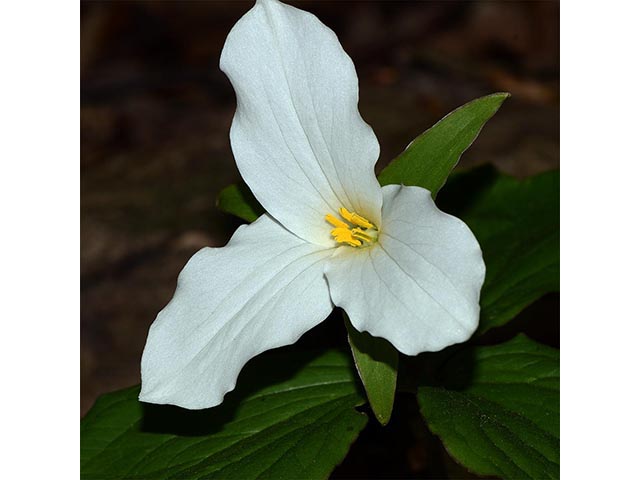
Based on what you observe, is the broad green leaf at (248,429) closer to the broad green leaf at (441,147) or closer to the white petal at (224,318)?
the white petal at (224,318)

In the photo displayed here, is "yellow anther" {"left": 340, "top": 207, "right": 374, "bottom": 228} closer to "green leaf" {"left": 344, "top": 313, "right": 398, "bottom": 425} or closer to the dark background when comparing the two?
"green leaf" {"left": 344, "top": 313, "right": 398, "bottom": 425}

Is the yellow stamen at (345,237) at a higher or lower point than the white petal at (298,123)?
lower

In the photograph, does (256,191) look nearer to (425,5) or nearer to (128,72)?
(128,72)

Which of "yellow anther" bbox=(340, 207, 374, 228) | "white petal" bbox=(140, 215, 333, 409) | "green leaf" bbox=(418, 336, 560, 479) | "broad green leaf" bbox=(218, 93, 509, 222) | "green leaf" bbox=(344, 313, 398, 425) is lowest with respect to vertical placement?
"green leaf" bbox=(418, 336, 560, 479)

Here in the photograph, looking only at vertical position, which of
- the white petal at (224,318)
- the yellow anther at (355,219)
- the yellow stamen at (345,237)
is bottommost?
the white petal at (224,318)

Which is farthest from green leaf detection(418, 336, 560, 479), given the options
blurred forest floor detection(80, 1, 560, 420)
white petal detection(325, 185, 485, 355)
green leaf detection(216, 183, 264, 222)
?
blurred forest floor detection(80, 1, 560, 420)

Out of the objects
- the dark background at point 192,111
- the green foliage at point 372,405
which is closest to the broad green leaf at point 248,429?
the green foliage at point 372,405
